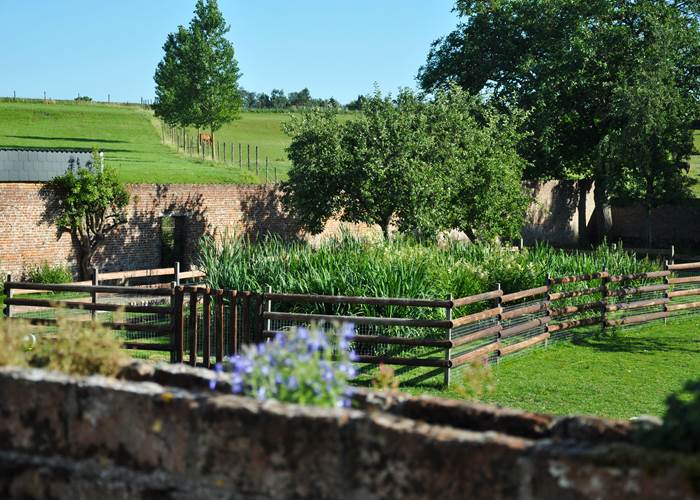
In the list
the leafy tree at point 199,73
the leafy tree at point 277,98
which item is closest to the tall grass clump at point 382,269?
the leafy tree at point 199,73

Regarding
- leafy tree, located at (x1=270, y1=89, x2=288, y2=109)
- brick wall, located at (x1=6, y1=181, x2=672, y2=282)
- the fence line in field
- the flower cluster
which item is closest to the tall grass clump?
brick wall, located at (x1=6, y1=181, x2=672, y2=282)

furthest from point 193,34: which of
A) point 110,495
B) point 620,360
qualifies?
point 110,495

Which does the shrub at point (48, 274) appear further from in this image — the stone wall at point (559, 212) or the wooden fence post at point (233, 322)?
the stone wall at point (559, 212)

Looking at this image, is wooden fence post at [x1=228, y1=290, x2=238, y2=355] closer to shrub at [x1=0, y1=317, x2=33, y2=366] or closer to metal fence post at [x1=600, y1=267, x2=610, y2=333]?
shrub at [x1=0, y1=317, x2=33, y2=366]

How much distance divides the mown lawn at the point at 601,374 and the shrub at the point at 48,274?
1434 cm

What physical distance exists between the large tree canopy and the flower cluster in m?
29.8

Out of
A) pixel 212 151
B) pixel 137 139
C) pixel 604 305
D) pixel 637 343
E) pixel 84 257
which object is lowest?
pixel 637 343

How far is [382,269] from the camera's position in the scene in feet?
51.1

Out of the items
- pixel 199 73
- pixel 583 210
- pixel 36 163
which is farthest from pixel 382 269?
pixel 199 73

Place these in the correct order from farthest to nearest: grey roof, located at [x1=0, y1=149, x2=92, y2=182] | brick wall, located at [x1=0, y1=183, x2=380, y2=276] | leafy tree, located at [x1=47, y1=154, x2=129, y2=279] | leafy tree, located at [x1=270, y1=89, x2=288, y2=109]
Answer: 1. leafy tree, located at [x1=270, y1=89, x2=288, y2=109]
2. grey roof, located at [x1=0, y1=149, x2=92, y2=182]
3. leafy tree, located at [x1=47, y1=154, x2=129, y2=279]
4. brick wall, located at [x1=0, y1=183, x2=380, y2=276]

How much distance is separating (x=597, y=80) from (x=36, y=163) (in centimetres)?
2169

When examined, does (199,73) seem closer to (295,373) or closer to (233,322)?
(233,322)

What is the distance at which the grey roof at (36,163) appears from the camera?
2766cm

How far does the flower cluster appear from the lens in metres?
4.95
